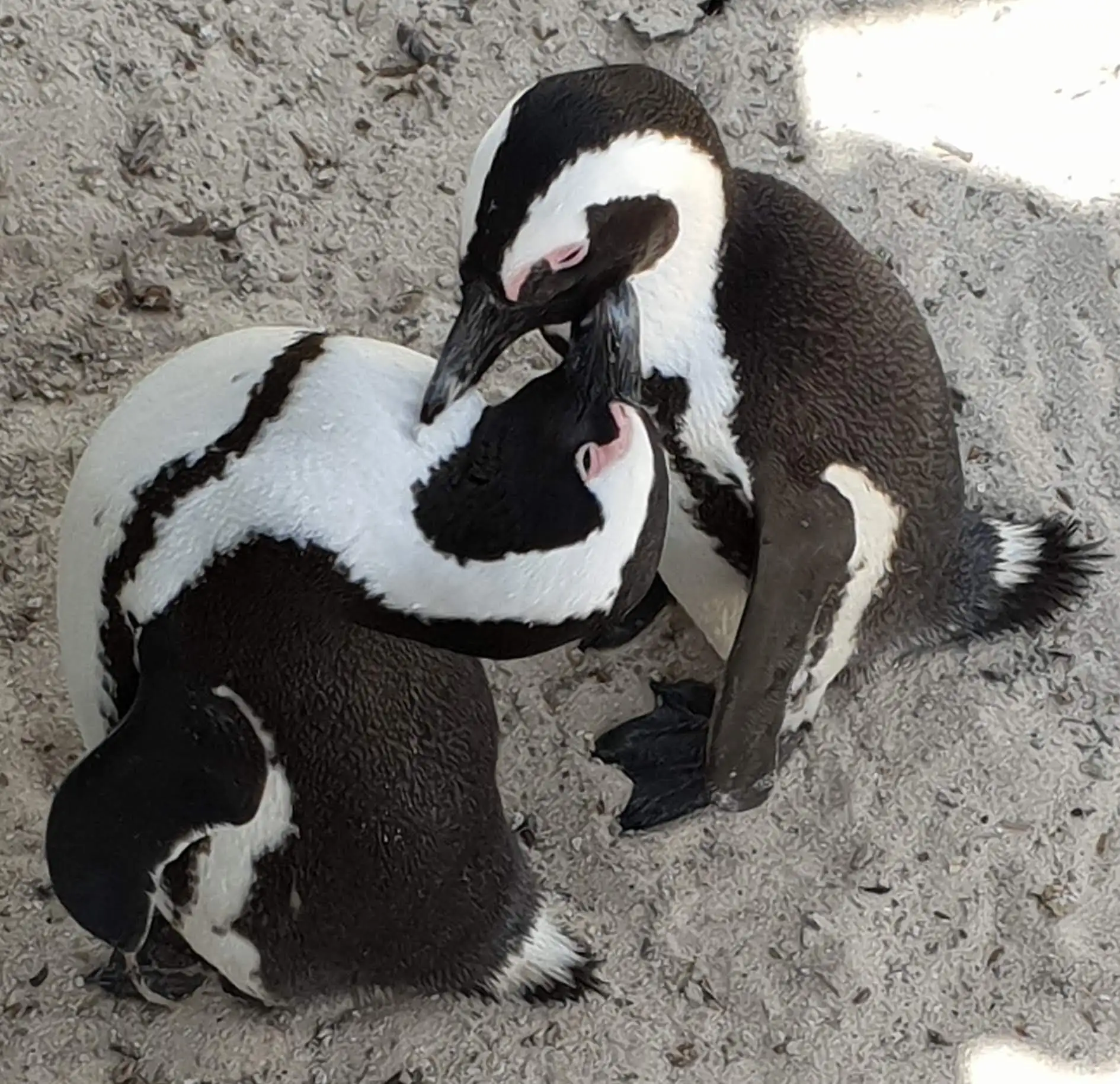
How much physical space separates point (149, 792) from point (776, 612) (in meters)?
0.50

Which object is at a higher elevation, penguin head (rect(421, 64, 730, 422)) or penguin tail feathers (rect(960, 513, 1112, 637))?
penguin head (rect(421, 64, 730, 422))

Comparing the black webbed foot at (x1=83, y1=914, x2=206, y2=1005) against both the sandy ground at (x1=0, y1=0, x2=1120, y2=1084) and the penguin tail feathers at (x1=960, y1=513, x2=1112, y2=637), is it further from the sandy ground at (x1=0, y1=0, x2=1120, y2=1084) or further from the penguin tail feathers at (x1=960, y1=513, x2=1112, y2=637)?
the penguin tail feathers at (x1=960, y1=513, x2=1112, y2=637)

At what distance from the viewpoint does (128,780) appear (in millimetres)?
925

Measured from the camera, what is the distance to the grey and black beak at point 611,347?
2.90 ft

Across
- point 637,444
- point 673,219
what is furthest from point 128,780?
point 673,219

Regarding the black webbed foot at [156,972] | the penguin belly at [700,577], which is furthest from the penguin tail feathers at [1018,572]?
the black webbed foot at [156,972]

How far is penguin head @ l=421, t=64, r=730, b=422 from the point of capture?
0.86m

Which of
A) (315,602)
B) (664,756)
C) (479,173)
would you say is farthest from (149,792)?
(664,756)

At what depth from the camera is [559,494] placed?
83cm

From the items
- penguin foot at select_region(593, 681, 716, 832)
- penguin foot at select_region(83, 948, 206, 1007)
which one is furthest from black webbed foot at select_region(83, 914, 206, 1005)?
penguin foot at select_region(593, 681, 716, 832)

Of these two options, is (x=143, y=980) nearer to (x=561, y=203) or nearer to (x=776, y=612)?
(x=776, y=612)

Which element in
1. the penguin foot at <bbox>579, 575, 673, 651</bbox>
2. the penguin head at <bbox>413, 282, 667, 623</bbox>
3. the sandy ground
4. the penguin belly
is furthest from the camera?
the penguin foot at <bbox>579, 575, 673, 651</bbox>

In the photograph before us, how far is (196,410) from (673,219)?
35 centimetres

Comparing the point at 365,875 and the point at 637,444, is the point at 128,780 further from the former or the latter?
the point at 637,444
